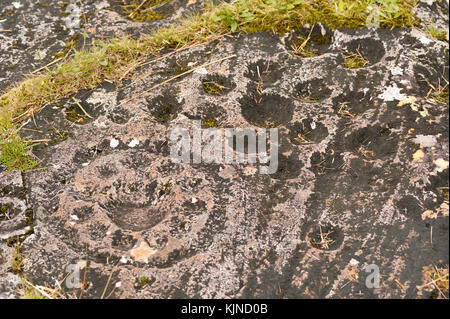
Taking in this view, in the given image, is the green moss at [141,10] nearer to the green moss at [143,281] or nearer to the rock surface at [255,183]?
the rock surface at [255,183]

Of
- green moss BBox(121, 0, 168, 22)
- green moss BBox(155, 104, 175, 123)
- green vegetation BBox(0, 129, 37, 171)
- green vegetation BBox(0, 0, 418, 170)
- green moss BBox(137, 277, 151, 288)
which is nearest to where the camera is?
green moss BBox(137, 277, 151, 288)

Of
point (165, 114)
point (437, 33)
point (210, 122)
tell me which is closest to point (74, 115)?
A: point (165, 114)

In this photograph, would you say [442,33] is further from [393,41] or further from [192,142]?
[192,142]

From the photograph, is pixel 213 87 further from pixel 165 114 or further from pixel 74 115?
pixel 74 115

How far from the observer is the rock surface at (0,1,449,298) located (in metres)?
2.16

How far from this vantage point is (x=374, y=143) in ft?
8.22

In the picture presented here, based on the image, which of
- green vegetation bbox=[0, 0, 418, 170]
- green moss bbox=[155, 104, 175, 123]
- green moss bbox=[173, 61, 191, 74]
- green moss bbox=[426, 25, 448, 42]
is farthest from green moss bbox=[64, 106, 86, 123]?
green moss bbox=[426, 25, 448, 42]

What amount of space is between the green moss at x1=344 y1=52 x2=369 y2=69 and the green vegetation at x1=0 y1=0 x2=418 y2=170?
0.24 meters

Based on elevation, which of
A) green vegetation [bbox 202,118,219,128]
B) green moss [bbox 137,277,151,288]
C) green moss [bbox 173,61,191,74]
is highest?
green moss [bbox 173,61,191,74]

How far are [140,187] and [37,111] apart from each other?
2.97 feet

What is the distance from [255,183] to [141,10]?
6.13ft

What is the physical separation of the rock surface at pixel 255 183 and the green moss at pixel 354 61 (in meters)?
0.04

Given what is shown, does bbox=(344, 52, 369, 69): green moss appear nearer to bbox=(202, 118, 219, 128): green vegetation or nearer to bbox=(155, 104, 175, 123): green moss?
bbox=(202, 118, 219, 128): green vegetation
